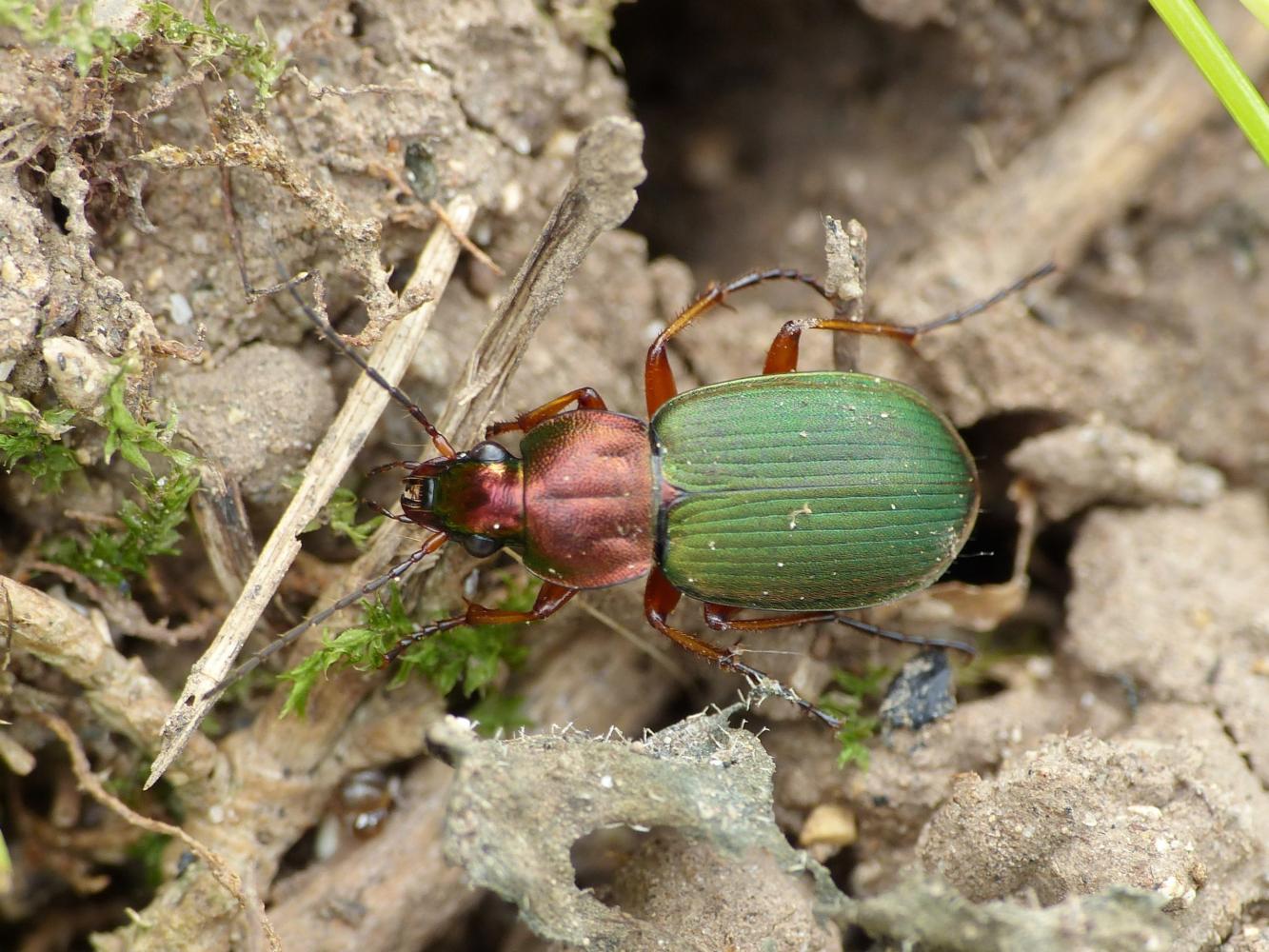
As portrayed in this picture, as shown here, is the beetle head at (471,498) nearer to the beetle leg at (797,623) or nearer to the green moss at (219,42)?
the beetle leg at (797,623)

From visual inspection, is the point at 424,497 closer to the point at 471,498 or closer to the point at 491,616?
the point at 471,498

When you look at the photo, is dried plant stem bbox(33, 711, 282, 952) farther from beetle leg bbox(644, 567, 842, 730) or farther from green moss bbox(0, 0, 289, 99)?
green moss bbox(0, 0, 289, 99)

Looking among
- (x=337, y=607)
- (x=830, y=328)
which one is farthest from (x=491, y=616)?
(x=830, y=328)

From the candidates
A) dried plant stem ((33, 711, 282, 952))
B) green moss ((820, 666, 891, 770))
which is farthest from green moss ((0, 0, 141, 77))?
green moss ((820, 666, 891, 770))

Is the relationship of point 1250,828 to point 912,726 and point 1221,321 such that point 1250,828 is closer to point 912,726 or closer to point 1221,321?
point 912,726

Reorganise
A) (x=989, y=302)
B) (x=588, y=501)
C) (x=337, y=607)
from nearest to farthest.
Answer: (x=337, y=607)
(x=588, y=501)
(x=989, y=302)

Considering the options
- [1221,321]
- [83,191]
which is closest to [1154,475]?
[1221,321]
